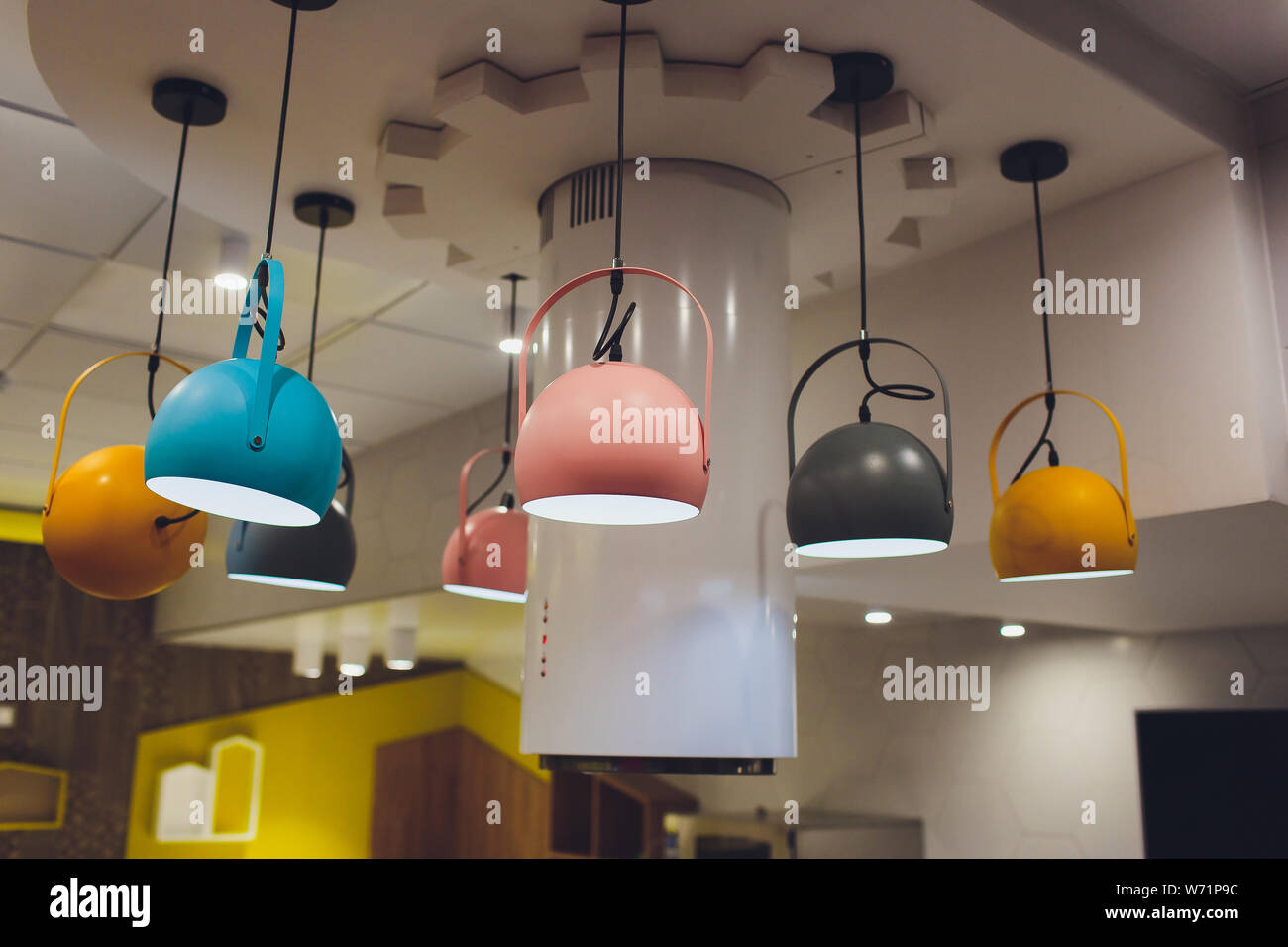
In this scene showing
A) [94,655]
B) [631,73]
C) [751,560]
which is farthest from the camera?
[94,655]

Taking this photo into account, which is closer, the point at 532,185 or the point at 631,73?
the point at 631,73

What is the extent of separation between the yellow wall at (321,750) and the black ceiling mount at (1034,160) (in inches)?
203

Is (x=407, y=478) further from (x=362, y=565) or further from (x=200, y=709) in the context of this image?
(x=200, y=709)

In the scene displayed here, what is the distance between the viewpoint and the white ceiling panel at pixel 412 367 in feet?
10.0

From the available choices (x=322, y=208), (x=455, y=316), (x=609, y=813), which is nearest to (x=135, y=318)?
(x=455, y=316)

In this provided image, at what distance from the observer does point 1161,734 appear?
295cm

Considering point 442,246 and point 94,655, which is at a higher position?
point 442,246

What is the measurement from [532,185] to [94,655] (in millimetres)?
5084

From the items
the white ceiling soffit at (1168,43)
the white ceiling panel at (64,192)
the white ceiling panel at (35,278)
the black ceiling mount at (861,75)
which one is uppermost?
the white ceiling panel at (35,278)

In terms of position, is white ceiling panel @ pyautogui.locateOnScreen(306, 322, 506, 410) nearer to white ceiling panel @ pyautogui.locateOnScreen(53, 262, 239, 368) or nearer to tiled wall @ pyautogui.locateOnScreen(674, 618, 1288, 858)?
white ceiling panel @ pyautogui.locateOnScreen(53, 262, 239, 368)

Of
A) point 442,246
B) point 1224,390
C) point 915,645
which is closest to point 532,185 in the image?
point 442,246

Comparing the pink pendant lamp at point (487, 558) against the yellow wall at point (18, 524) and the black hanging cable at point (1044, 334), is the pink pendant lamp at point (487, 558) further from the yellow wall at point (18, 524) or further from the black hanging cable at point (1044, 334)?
the yellow wall at point (18, 524)

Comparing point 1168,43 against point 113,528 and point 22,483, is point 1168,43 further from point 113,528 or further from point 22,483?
point 22,483

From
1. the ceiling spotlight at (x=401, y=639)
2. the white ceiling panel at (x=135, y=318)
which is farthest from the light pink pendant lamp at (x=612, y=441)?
the ceiling spotlight at (x=401, y=639)
